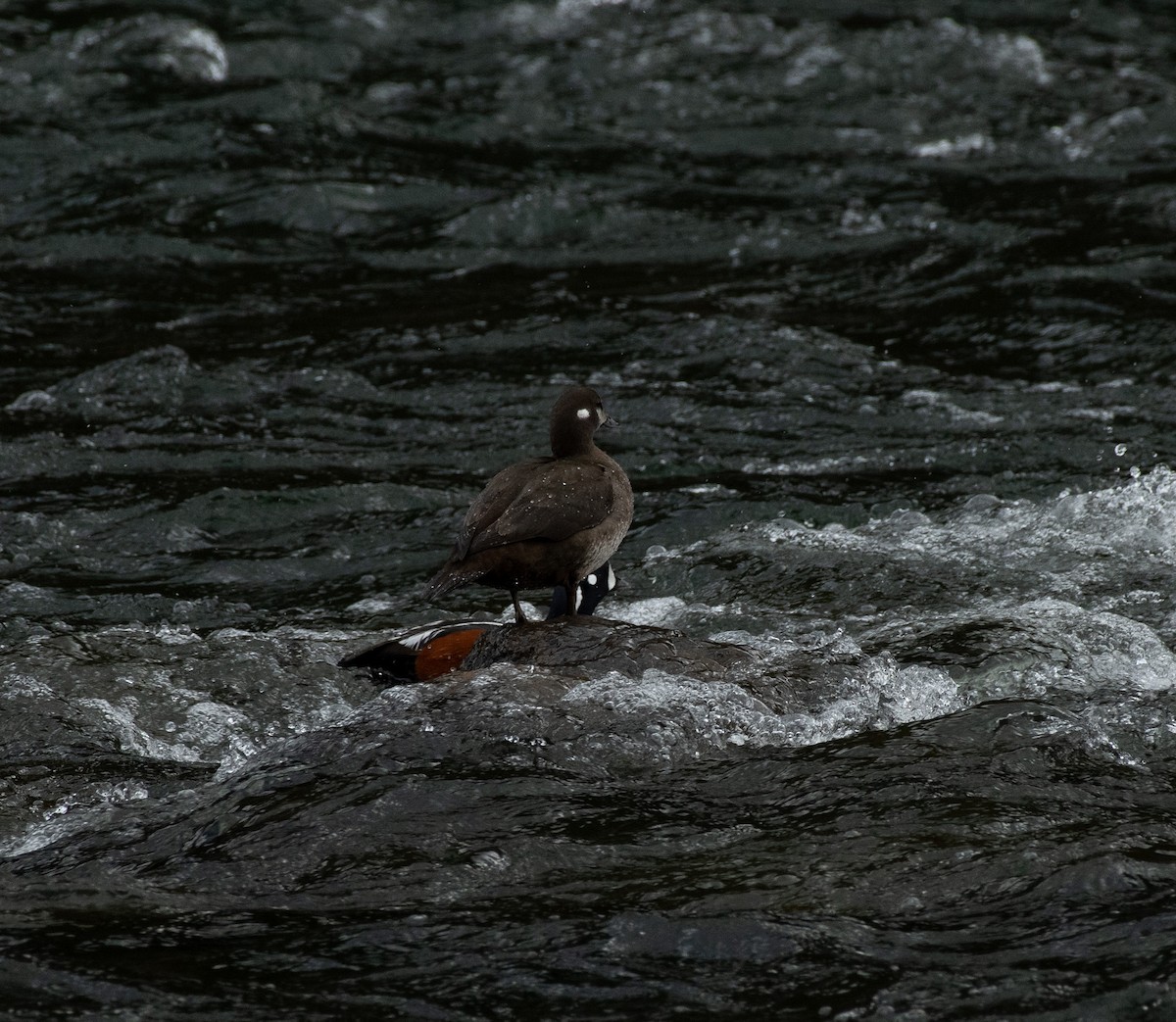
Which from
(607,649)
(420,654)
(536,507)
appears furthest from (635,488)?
(607,649)

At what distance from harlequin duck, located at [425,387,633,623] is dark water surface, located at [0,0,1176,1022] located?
0.60 m

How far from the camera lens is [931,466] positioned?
352 inches

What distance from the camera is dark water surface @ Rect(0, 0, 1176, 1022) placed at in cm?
416

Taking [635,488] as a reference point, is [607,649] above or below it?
above

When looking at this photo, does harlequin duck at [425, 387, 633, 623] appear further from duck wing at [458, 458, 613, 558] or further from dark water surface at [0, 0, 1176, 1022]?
dark water surface at [0, 0, 1176, 1022]

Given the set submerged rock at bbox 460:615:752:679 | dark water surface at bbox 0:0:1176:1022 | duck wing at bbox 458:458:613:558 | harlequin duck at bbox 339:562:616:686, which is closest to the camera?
dark water surface at bbox 0:0:1176:1022

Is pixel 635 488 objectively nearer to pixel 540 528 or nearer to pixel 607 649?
pixel 540 528

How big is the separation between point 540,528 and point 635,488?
3.09 m

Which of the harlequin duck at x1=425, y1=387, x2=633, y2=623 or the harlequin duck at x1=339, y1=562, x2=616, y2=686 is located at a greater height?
the harlequin duck at x1=425, y1=387, x2=633, y2=623

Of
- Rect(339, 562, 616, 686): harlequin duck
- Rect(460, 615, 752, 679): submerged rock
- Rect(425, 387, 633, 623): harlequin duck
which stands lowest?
Rect(339, 562, 616, 686): harlequin duck

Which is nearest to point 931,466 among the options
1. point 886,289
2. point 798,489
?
point 798,489

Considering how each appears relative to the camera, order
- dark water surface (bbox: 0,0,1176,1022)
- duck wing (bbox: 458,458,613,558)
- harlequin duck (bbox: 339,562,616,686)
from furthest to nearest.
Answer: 1. harlequin duck (bbox: 339,562,616,686)
2. duck wing (bbox: 458,458,613,558)
3. dark water surface (bbox: 0,0,1176,1022)

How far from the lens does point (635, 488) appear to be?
8.98 m

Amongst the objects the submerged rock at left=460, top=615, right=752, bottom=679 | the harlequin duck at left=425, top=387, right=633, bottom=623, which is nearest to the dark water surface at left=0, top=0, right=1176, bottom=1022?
the submerged rock at left=460, top=615, right=752, bottom=679
